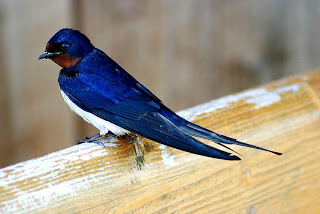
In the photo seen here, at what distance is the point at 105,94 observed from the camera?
6.03 feet

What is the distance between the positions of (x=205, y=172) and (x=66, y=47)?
0.74m

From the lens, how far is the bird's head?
6.24 ft

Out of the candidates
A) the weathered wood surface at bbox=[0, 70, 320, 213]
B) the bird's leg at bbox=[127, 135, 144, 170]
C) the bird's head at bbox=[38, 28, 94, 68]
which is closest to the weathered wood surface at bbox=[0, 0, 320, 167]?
the bird's head at bbox=[38, 28, 94, 68]

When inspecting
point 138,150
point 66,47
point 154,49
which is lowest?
point 154,49

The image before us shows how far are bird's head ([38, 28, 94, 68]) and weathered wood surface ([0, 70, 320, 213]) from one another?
0.48 meters

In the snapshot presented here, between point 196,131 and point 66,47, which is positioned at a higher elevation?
point 66,47

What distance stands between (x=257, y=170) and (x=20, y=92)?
1483 mm

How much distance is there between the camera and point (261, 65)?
3039 millimetres

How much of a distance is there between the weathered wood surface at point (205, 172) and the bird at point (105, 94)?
0.28ft

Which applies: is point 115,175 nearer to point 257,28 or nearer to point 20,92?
point 20,92

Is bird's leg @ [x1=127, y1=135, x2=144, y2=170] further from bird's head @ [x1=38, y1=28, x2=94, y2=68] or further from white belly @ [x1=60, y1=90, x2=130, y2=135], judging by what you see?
bird's head @ [x1=38, y1=28, x2=94, y2=68]

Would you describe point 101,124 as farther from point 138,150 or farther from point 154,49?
point 154,49

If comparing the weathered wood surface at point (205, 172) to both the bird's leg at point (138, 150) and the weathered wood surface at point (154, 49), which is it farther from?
the weathered wood surface at point (154, 49)

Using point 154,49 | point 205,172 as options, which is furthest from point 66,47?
point 154,49
